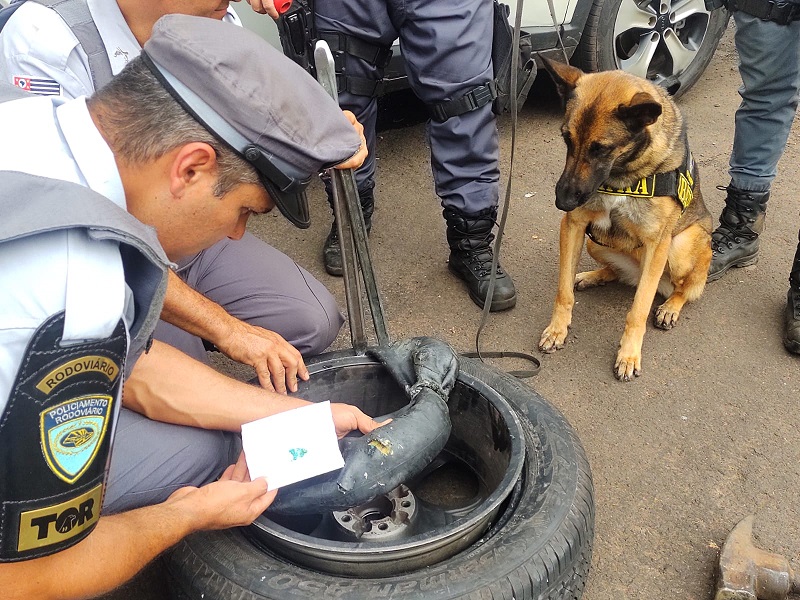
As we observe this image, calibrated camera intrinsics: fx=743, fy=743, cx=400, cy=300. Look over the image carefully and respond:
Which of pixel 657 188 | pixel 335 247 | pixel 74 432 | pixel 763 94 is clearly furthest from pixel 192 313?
pixel 763 94

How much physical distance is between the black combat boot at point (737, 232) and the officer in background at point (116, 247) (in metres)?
2.46

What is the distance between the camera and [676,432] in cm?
264

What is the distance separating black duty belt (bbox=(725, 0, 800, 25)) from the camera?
9.42 feet

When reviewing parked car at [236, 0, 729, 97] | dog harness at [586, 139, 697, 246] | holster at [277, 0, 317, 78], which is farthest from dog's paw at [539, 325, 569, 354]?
parked car at [236, 0, 729, 97]

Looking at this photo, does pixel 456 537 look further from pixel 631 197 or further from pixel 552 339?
pixel 631 197

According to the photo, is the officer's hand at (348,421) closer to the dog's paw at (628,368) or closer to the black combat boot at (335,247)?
the dog's paw at (628,368)

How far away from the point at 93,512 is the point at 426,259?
253cm

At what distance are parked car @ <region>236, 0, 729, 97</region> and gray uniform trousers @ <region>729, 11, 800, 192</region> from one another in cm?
A: 132

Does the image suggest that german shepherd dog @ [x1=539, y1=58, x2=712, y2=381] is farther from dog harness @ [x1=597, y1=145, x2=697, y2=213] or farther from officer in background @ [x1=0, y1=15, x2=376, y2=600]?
officer in background @ [x1=0, y1=15, x2=376, y2=600]

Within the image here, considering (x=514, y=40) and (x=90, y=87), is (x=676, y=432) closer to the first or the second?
(x=514, y=40)

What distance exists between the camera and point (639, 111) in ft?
8.57

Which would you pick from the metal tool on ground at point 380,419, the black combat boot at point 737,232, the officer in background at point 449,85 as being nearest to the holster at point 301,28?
the officer in background at point 449,85

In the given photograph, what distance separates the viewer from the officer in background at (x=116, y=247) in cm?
116

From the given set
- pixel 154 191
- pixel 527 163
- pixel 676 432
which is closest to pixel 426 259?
pixel 527 163
